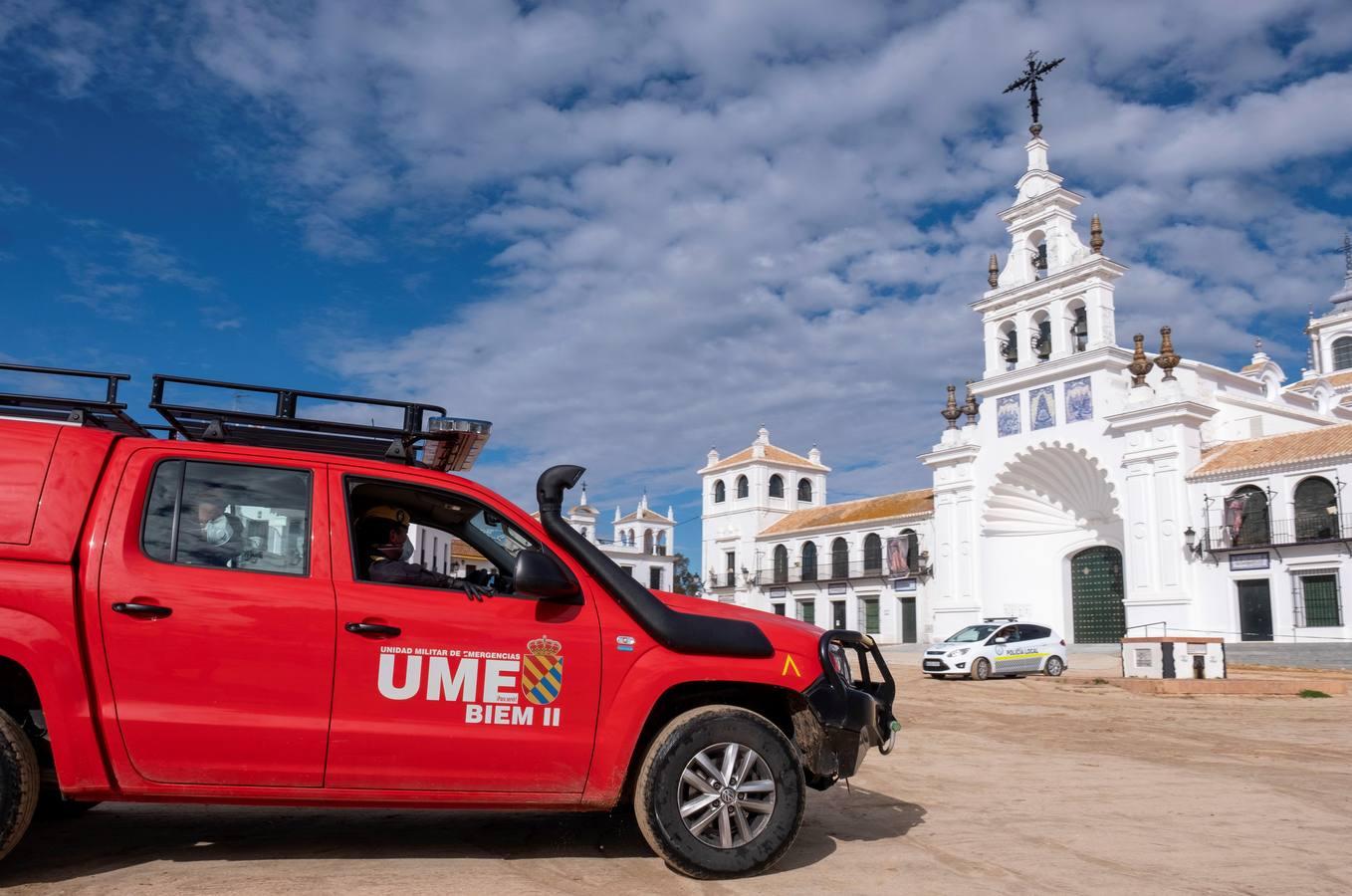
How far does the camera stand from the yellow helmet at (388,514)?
466 cm

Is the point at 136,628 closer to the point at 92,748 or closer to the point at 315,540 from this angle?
the point at 92,748

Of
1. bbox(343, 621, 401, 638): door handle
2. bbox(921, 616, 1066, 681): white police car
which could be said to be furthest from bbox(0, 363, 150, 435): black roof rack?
bbox(921, 616, 1066, 681): white police car

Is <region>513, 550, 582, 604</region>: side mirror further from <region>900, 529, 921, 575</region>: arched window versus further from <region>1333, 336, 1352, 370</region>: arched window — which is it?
<region>1333, 336, 1352, 370</region>: arched window

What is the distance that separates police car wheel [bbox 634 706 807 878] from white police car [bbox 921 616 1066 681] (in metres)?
19.4

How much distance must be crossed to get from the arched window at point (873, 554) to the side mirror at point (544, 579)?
4343 cm

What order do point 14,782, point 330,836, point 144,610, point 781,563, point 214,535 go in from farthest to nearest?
point 781,563, point 330,836, point 214,535, point 144,610, point 14,782

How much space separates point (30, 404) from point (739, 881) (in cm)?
382

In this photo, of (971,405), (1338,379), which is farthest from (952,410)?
(1338,379)

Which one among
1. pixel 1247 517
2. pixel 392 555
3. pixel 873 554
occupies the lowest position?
pixel 392 555

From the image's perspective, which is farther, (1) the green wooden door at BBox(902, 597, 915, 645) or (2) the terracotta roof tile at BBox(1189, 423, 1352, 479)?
(1) the green wooden door at BBox(902, 597, 915, 645)

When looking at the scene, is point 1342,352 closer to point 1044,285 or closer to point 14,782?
point 1044,285

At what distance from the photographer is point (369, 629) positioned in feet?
13.6

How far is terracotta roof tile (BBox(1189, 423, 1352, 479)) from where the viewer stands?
94.9 feet

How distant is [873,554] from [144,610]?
4495 centimetres
